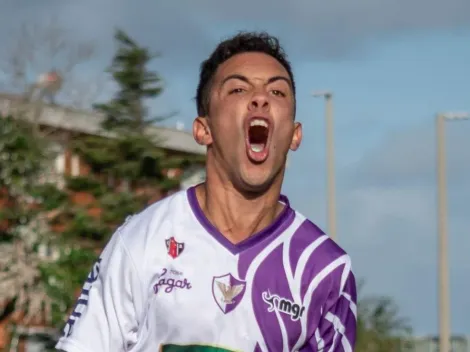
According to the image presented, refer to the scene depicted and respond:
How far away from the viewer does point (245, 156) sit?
6.18 metres

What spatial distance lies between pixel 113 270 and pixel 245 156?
697mm

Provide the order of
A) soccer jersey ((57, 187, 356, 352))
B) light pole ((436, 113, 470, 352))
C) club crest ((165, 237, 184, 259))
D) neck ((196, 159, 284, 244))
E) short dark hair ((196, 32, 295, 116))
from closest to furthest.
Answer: soccer jersey ((57, 187, 356, 352)), club crest ((165, 237, 184, 259)), neck ((196, 159, 284, 244)), short dark hair ((196, 32, 295, 116)), light pole ((436, 113, 470, 352))

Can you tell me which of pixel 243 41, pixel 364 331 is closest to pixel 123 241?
pixel 243 41

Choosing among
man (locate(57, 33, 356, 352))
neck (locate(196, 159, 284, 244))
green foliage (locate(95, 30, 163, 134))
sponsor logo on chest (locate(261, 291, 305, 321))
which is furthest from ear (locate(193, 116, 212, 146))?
green foliage (locate(95, 30, 163, 134))

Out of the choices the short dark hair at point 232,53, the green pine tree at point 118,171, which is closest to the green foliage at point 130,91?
the green pine tree at point 118,171

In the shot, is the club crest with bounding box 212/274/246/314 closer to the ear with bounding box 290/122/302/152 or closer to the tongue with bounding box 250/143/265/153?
the tongue with bounding box 250/143/265/153

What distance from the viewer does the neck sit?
20.7 feet

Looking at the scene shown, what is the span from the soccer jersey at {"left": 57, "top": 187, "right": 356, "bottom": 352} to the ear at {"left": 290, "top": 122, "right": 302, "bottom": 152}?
0.35 meters

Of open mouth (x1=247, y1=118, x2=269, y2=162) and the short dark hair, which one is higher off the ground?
the short dark hair

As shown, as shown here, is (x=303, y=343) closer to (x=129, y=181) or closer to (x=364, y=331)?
(x=129, y=181)

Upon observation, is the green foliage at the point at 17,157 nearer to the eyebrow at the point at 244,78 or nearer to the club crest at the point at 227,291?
the eyebrow at the point at 244,78

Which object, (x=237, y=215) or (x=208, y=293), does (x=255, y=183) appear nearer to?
(x=237, y=215)

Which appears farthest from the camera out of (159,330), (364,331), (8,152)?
(364,331)

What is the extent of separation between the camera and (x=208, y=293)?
6098 mm
